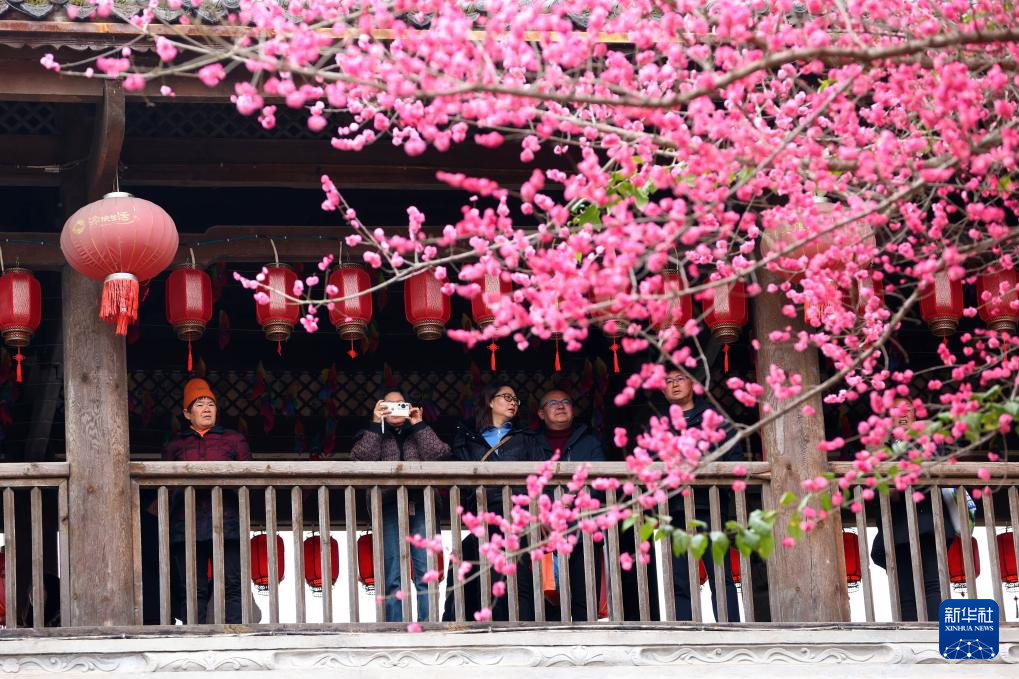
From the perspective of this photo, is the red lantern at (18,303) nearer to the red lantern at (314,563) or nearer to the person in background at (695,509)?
the red lantern at (314,563)

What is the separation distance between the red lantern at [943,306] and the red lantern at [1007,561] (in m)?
2.07

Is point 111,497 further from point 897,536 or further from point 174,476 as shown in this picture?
point 897,536

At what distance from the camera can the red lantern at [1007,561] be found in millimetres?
10383

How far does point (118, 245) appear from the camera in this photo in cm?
766

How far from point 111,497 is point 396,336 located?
301cm

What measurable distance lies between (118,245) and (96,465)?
0.97m

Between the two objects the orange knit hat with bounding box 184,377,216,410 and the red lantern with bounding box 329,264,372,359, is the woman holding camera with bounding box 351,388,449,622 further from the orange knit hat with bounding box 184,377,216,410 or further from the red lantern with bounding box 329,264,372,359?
the orange knit hat with bounding box 184,377,216,410

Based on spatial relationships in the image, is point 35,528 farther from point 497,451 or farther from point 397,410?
point 497,451

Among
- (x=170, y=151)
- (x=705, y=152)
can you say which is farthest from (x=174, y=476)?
(x=705, y=152)

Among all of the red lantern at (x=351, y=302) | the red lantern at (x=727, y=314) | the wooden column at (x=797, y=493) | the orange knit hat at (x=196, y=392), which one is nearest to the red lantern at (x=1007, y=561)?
the wooden column at (x=797, y=493)

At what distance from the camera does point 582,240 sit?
18.4 ft

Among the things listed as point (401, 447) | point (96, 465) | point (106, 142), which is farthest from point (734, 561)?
point (106, 142)

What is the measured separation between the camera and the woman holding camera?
26.7ft

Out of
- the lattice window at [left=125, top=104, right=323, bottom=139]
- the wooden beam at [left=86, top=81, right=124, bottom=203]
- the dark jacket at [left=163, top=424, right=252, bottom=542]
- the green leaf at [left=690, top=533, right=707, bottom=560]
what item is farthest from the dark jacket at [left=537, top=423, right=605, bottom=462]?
the green leaf at [left=690, top=533, right=707, bottom=560]
